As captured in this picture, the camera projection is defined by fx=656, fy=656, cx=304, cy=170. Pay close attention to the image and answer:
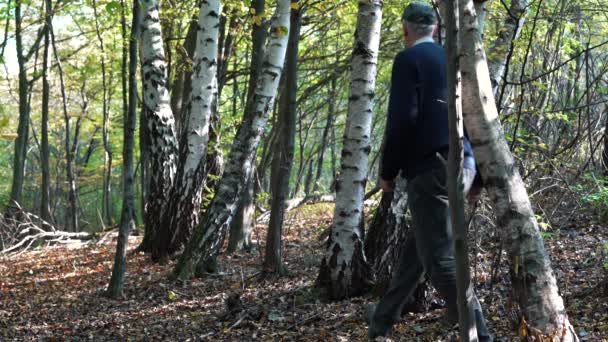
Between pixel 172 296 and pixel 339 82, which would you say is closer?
pixel 172 296

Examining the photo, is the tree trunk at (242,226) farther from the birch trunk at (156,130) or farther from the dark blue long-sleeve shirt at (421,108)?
the dark blue long-sleeve shirt at (421,108)

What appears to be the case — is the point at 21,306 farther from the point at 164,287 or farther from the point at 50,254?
the point at 50,254

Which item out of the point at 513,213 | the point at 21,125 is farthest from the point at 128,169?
the point at 21,125

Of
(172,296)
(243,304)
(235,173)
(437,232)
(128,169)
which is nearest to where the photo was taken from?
(437,232)

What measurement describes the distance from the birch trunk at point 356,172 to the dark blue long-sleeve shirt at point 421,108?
2095mm

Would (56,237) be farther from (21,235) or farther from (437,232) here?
(437,232)

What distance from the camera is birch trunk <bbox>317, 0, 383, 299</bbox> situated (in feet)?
19.2

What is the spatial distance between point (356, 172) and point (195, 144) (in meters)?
4.03

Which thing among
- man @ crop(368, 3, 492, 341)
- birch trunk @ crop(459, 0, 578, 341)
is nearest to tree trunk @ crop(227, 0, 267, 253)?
man @ crop(368, 3, 492, 341)

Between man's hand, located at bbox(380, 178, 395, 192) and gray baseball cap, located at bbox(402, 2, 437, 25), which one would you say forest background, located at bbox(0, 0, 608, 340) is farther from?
man's hand, located at bbox(380, 178, 395, 192)

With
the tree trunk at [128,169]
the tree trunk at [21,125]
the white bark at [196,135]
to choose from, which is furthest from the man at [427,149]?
the tree trunk at [21,125]

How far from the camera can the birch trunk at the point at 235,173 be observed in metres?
7.71

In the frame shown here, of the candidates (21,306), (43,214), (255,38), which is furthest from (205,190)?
(43,214)

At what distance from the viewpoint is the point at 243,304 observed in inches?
245
